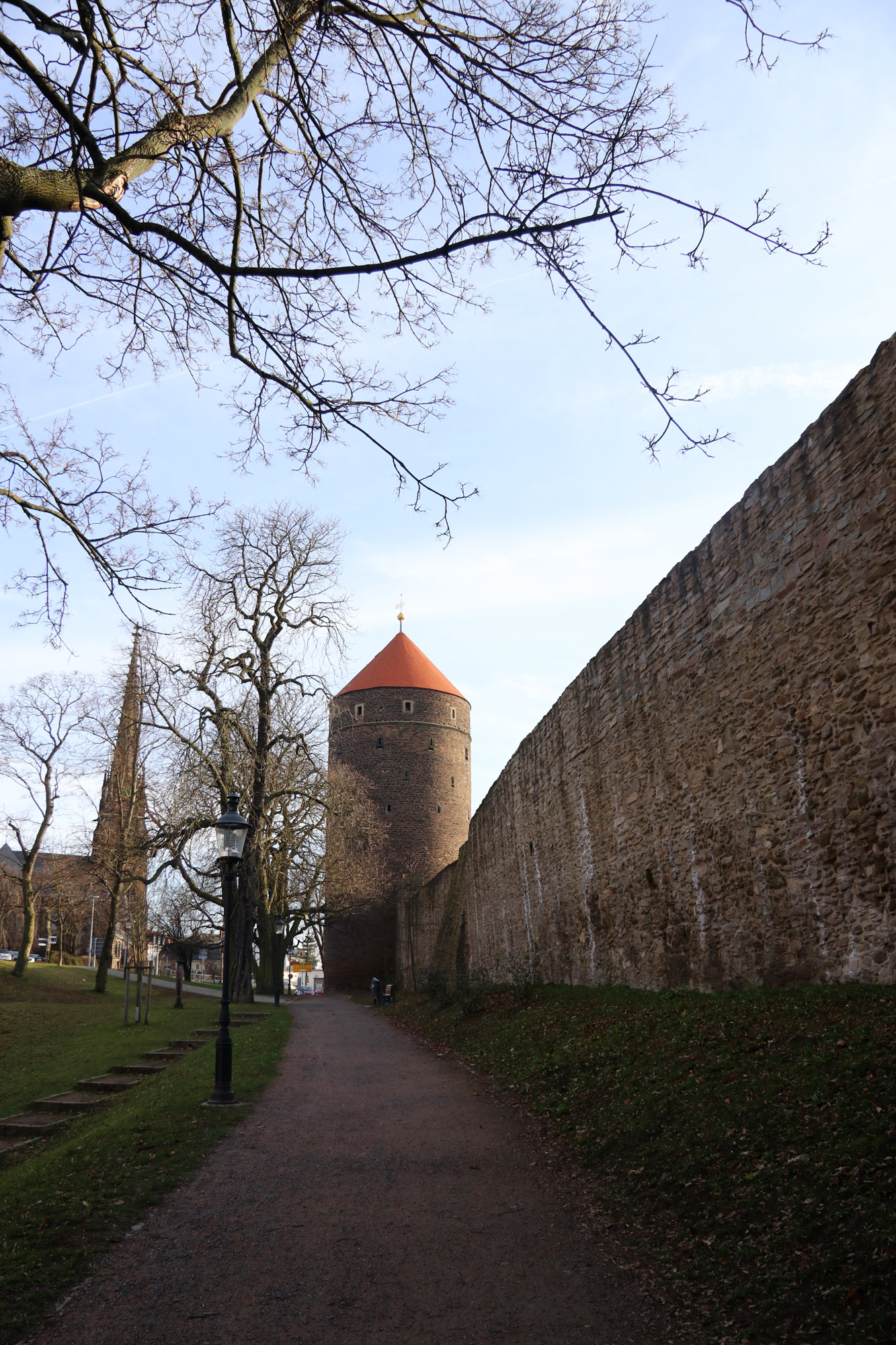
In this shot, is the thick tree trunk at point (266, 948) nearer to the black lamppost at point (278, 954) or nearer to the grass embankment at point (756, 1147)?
the black lamppost at point (278, 954)

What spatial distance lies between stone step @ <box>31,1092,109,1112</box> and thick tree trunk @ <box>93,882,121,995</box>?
550 inches

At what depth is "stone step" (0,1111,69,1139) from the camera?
8281mm

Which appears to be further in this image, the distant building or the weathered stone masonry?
the distant building

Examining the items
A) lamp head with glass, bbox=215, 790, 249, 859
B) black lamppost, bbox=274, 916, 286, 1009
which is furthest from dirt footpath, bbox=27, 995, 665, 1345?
black lamppost, bbox=274, 916, 286, 1009

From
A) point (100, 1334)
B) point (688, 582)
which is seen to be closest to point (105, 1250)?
point (100, 1334)

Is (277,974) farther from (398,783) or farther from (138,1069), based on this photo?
(138,1069)

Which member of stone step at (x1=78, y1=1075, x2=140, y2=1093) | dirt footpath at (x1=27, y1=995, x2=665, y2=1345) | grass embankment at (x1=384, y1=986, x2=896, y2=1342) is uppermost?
grass embankment at (x1=384, y1=986, x2=896, y2=1342)

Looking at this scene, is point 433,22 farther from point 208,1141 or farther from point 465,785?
point 465,785

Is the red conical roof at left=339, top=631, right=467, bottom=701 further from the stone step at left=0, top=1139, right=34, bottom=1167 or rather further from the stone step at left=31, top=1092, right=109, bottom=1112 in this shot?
the stone step at left=0, top=1139, right=34, bottom=1167

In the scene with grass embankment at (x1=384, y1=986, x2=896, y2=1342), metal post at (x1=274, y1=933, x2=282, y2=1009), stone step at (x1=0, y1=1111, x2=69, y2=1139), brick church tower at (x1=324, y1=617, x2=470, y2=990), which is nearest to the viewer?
grass embankment at (x1=384, y1=986, x2=896, y2=1342)

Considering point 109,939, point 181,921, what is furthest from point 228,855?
point 181,921

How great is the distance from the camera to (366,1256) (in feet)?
13.7

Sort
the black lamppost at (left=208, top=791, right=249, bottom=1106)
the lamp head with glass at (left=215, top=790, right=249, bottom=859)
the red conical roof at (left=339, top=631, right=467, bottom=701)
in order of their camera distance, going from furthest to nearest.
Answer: the red conical roof at (left=339, top=631, right=467, bottom=701) → the lamp head with glass at (left=215, top=790, right=249, bottom=859) → the black lamppost at (left=208, top=791, right=249, bottom=1106)

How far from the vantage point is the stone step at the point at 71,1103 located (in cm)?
922
